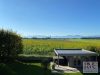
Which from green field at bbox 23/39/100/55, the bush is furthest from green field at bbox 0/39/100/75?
the bush

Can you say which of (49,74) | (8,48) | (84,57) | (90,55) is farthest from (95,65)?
(8,48)

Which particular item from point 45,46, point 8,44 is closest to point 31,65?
point 8,44

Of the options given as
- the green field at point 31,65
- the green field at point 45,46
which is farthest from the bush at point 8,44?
the green field at point 45,46

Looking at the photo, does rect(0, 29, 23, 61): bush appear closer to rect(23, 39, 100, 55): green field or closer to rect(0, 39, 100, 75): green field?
rect(0, 39, 100, 75): green field

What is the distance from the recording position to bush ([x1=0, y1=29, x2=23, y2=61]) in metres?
29.2

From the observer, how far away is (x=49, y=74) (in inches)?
869

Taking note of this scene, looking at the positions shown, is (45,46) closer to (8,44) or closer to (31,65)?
(8,44)

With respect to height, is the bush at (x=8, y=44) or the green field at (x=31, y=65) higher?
the bush at (x=8, y=44)

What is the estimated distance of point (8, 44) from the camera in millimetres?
29672

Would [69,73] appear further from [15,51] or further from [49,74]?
[15,51]

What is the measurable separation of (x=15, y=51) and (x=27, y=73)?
892 centimetres

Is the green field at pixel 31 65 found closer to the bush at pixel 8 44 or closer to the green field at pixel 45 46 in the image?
the green field at pixel 45 46

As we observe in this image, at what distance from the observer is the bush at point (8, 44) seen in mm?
29250

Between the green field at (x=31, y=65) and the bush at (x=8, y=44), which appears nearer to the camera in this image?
the green field at (x=31, y=65)
